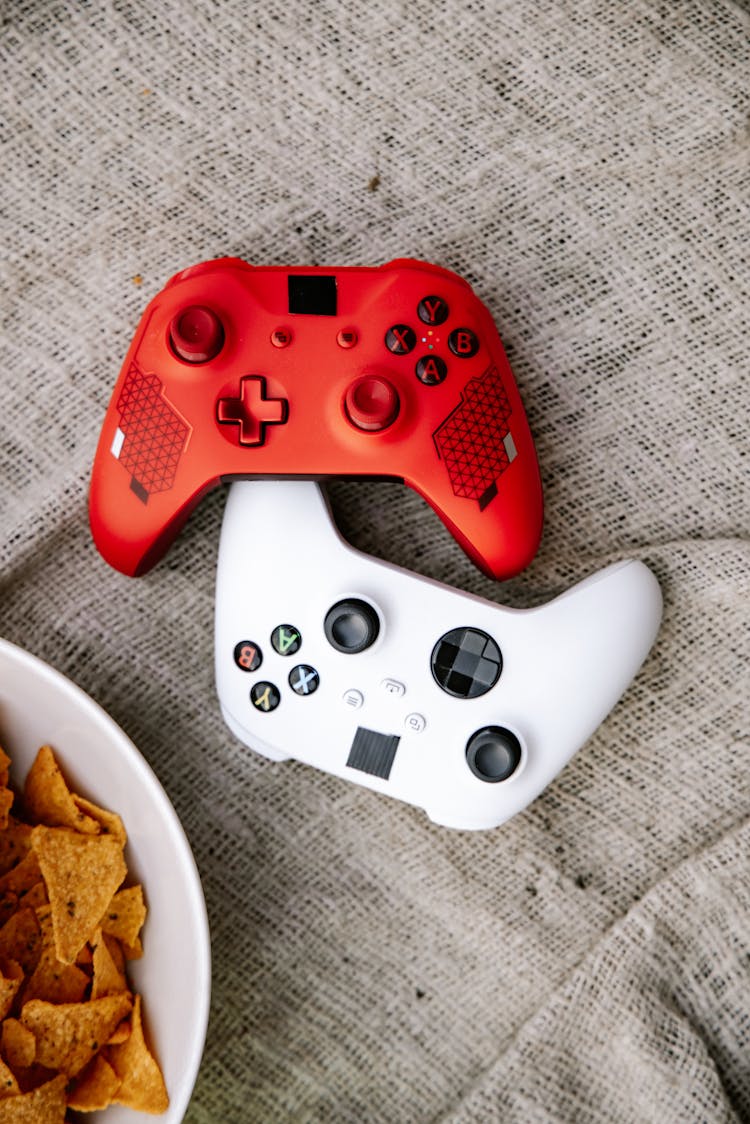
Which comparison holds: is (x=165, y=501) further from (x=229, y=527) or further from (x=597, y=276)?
(x=597, y=276)

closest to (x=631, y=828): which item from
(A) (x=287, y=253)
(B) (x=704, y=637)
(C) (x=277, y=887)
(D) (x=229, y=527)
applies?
(B) (x=704, y=637)

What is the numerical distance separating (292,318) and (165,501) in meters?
→ 0.18

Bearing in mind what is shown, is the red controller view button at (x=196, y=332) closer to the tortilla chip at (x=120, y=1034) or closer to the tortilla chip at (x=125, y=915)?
the tortilla chip at (x=125, y=915)

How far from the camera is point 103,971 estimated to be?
82 centimetres

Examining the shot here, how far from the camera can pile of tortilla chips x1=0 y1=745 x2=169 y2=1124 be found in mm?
793

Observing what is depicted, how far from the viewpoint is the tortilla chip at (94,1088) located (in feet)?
2.66

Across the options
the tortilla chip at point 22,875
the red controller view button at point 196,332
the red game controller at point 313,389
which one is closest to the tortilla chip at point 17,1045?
the tortilla chip at point 22,875

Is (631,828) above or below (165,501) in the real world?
below

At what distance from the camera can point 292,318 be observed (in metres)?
0.81

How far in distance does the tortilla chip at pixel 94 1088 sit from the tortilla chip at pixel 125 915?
0.10 meters

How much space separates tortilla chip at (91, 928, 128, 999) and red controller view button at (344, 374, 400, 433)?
0.47 meters

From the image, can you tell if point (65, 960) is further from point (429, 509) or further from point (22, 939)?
point (429, 509)

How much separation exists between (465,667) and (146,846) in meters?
0.31

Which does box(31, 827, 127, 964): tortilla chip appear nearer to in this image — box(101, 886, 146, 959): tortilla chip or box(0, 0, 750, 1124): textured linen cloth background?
box(101, 886, 146, 959): tortilla chip
